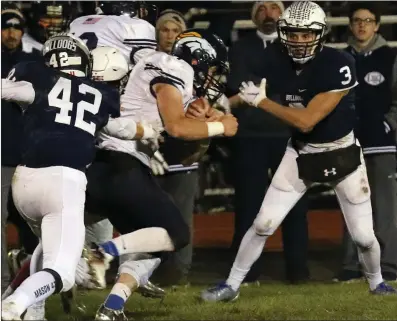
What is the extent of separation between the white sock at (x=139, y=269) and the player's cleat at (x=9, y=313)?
895 mm

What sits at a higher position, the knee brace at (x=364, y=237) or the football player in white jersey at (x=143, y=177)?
the football player in white jersey at (x=143, y=177)

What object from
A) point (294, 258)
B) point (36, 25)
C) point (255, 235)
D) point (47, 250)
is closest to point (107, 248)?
point (47, 250)

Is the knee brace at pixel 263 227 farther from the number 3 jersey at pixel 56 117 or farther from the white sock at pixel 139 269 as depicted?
the number 3 jersey at pixel 56 117

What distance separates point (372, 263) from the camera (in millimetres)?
6055

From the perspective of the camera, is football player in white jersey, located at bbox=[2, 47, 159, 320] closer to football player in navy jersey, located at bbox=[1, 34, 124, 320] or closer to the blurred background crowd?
football player in navy jersey, located at bbox=[1, 34, 124, 320]

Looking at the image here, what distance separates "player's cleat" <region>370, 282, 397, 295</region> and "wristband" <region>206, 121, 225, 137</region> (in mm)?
1434

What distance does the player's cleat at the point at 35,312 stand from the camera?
16.4ft

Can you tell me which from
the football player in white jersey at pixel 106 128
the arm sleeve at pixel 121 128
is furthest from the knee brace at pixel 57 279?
the arm sleeve at pixel 121 128

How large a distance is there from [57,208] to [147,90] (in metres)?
0.93

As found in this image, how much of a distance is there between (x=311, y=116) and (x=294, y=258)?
52.9 inches

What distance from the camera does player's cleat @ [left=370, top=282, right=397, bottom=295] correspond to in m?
6.07

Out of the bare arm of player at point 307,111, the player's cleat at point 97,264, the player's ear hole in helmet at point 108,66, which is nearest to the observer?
the player's cleat at point 97,264

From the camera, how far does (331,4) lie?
8.41m

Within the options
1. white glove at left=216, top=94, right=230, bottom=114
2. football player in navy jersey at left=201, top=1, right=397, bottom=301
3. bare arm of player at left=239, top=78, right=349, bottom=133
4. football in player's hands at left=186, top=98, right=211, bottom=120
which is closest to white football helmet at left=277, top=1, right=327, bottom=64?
football player in navy jersey at left=201, top=1, right=397, bottom=301
